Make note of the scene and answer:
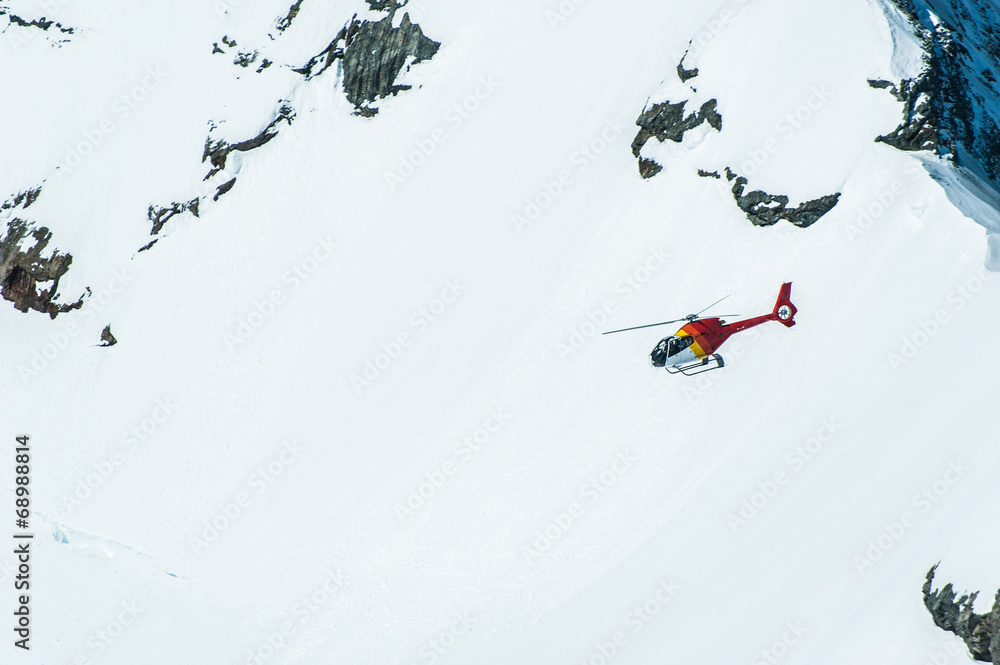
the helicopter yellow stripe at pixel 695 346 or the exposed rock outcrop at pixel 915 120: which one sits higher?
the exposed rock outcrop at pixel 915 120

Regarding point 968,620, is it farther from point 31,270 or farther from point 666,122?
point 31,270

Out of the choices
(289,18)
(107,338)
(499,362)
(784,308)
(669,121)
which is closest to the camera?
(784,308)

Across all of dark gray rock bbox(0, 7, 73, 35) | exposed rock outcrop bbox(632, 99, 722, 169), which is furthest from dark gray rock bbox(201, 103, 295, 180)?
exposed rock outcrop bbox(632, 99, 722, 169)

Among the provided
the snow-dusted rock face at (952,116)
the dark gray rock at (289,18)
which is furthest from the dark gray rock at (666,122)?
the dark gray rock at (289,18)

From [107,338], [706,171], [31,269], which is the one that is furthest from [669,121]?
[31,269]

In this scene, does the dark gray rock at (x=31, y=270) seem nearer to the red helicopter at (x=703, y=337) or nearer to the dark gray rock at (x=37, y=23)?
the dark gray rock at (x=37, y=23)

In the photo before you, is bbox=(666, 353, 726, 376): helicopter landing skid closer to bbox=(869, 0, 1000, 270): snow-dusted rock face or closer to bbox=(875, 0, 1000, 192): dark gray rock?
bbox=(869, 0, 1000, 270): snow-dusted rock face

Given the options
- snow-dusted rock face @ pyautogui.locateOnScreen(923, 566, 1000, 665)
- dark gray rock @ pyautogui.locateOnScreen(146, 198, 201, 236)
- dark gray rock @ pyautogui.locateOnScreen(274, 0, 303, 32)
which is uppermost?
dark gray rock @ pyautogui.locateOnScreen(274, 0, 303, 32)

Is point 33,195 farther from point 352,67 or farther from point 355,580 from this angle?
point 355,580
